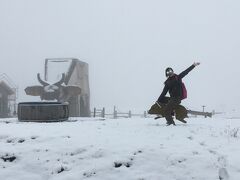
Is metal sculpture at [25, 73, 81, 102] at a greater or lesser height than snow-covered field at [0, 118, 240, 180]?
greater

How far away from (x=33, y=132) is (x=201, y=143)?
13.2ft

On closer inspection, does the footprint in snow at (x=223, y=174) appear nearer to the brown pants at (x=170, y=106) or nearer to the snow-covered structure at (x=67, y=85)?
the brown pants at (x=170, y=106)

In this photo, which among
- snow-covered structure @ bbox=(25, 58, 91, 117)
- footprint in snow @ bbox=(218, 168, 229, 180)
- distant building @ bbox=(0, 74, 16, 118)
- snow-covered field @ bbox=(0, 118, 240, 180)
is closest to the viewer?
footprint in snow @ bbox=(218, 168, 229, 180)

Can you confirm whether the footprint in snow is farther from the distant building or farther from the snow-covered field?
the distant building

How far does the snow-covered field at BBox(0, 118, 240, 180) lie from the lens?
27.4 feet

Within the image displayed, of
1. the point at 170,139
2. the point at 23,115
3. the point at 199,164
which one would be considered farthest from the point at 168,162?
the point at 23,115

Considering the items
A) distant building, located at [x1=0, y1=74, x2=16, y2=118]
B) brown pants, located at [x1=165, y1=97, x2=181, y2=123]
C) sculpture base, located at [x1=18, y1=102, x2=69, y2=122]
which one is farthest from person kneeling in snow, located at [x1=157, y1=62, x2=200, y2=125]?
distant building, located at [x1=0, y1=74, x2=16, y2=118]

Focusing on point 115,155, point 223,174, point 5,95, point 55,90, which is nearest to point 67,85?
point 55,90

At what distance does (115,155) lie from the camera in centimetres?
894

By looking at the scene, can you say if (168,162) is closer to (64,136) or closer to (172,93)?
(64,136)

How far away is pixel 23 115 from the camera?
1591 centimetres

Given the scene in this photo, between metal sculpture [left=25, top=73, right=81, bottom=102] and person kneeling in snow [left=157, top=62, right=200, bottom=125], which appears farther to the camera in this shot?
metal sculpture [left=25, top=73, right=81, bottom=102]

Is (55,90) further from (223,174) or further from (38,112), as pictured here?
(223,174)

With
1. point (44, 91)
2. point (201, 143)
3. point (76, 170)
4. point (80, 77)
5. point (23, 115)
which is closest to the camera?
point (76, 170)
